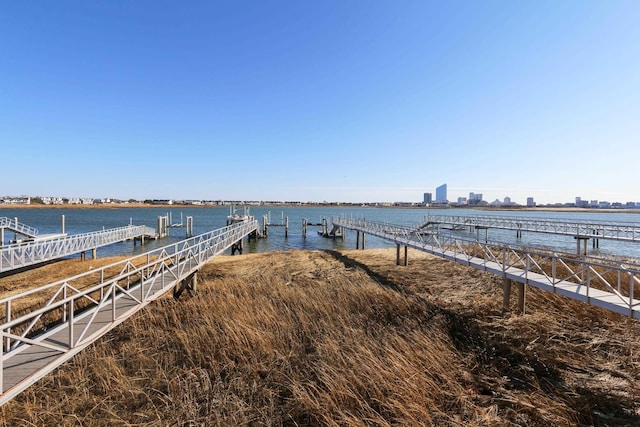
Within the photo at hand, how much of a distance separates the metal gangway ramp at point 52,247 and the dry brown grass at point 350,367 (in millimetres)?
12878

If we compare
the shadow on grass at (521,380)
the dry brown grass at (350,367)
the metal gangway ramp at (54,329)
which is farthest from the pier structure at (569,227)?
the metal gangway ramp at (54,329)

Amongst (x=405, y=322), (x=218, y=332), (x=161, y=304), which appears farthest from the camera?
(x=161, y=304)

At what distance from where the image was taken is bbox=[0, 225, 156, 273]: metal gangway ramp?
53.2 feet

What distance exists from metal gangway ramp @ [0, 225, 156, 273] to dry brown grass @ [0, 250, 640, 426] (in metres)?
12.9

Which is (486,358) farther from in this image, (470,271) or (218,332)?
(470,271)

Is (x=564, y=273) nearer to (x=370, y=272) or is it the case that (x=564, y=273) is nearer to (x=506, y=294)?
(x=506, y=294)

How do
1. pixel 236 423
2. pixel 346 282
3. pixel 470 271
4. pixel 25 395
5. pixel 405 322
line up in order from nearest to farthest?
pixel 236 423
pixel 25 395
pixel 405 322
pixel 346 282
pixel 470 271

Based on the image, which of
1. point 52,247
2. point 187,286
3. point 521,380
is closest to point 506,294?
point 521,380

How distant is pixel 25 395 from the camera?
5234mm

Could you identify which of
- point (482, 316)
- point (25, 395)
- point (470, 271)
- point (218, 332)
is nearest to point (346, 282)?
point (482, 316)

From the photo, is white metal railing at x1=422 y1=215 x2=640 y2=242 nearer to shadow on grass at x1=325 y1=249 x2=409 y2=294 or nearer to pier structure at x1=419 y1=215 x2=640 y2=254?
pier structure at x1=419 y1=215 x2=640 y2=254

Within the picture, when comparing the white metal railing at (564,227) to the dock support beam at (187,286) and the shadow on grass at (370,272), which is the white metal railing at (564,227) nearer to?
the shadow on grass at (370,272)

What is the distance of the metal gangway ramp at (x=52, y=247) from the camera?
53.2 feet

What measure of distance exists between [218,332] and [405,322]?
506 centimetres
